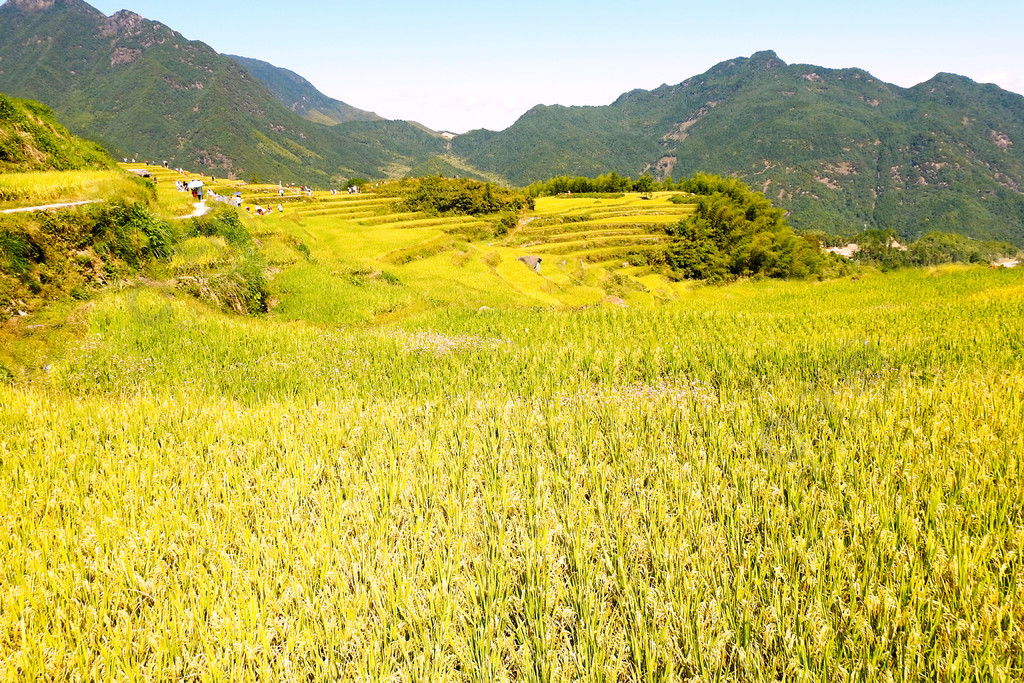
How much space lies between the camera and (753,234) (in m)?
67.9

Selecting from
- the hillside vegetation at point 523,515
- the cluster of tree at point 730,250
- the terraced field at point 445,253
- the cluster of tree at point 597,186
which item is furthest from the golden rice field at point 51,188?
the cluster of tree at point 597,186

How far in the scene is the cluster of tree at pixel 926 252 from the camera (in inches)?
4058

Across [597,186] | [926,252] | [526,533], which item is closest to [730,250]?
[597,186]

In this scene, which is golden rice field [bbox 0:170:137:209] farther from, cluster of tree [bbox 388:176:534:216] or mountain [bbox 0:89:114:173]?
cluster of tree [bbox 388:176:534:216]

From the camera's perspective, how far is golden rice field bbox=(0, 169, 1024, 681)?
227 centimetres

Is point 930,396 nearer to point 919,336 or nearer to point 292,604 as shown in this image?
point 919,336

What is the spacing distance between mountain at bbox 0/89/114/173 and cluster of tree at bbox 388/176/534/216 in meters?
40.4

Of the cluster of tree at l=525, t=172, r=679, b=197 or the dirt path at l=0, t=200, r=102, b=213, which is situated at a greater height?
the cluster of tree at l=525, t=172, r=679, b=197

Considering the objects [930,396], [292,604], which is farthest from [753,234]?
[292,604]

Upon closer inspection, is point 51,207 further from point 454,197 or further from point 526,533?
point 454,197

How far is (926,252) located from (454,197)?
121 m

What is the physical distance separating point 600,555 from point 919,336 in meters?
9.64

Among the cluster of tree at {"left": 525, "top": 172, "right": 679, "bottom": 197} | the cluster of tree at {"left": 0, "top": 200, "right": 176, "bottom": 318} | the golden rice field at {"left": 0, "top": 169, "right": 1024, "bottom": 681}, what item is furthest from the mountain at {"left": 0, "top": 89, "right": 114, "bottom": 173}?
the cluster of tree at {"left": 525, "top": 172, "right": 679, "bottom": 197}

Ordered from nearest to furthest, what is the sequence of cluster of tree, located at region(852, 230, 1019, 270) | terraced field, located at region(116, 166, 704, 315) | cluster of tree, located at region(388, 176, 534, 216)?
terraced field, located at region(116, 166, 704, 315) < cluster of tree, located at region(388, 176, 534, 216) < cluster of tree, located at region(852, 230, 1019, 270)
